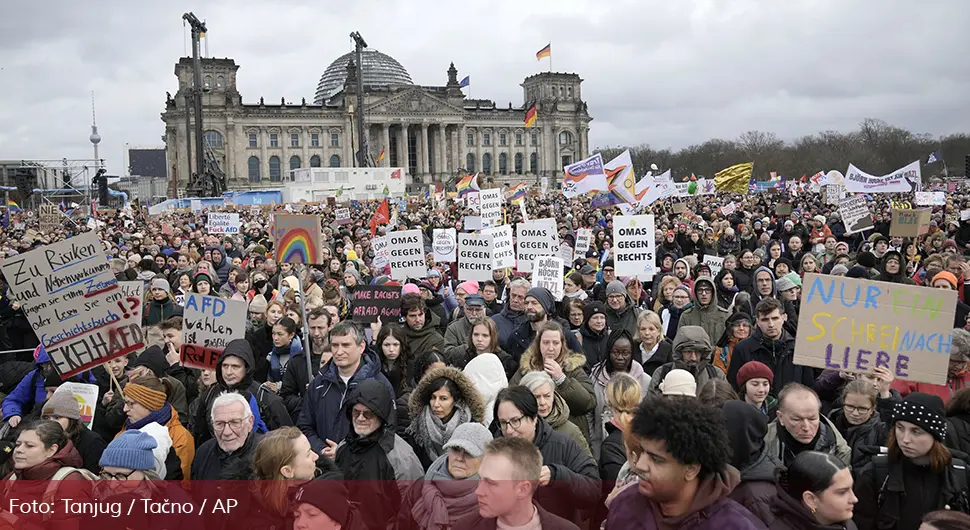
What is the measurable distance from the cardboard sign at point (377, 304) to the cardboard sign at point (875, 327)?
3796 millimetres

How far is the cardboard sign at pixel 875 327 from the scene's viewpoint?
4.53 metres

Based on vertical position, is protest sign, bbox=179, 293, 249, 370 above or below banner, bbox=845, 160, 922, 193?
below

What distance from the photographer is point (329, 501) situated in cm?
298

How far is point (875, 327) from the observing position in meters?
4.66

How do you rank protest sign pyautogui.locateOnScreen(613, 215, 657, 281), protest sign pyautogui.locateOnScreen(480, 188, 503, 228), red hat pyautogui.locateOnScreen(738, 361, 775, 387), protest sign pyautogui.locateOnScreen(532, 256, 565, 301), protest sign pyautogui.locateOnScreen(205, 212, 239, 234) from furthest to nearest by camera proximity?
protest sign pyautogui.locateOnScreen(205, 212, 239, 234) < protest sign pyautogui.locateOnScreen(480, 188, 503, 228) < protest sign pyautogui.locateOnScreen(613, 215, 657, 281) < protest sign pyautogui.locateOnScreen(532, 256, 565, 301) < red hat pyautogui.locateOnScreen(738, 361, 775, 387)

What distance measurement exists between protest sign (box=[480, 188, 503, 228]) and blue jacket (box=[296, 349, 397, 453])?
9669 millimetres

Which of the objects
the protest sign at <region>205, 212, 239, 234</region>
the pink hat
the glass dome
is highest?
the glass dome

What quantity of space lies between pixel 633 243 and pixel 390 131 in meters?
85.9

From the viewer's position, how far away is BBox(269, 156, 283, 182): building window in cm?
8806

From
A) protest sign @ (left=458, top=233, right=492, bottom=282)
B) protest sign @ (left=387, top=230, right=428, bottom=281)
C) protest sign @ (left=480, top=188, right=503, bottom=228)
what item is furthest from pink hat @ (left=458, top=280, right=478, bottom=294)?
protest sign @ (left=480, top=188, right=503, bottom=228)

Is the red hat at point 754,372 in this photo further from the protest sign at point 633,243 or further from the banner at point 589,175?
the banner at point 589,175

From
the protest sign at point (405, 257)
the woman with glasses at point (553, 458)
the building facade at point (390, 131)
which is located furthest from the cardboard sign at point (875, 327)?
the building facade at point (390, 131)

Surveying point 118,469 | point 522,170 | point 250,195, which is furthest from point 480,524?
point 522,170

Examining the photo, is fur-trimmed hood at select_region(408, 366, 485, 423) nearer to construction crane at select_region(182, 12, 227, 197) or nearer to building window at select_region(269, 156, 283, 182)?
construction crane at select_region(182, 12, 227, 197)
